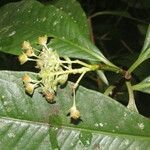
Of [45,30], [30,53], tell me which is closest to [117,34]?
[45,30]

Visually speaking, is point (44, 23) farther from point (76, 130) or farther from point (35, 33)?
point (76, 130)

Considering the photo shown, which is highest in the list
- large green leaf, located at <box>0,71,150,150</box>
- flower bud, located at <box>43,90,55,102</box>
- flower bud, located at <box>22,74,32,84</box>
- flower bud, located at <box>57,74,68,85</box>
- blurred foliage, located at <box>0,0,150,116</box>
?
flower bud, located at <box>22,74,32,84</box>

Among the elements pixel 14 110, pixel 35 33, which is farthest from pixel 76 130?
pixel 35 33

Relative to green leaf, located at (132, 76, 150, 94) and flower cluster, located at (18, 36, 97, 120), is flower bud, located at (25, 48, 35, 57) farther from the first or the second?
green leaf, located at (132, 76, 150, 94)

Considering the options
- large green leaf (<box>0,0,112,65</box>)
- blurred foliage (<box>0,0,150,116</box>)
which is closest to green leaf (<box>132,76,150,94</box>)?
large green leaf (<box>0,0,112,65</box>)

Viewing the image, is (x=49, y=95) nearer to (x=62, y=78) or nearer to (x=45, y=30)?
(x=62, y=78)

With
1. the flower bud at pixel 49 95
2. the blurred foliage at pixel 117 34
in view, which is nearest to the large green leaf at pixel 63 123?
the flower bud at pixel 49 95

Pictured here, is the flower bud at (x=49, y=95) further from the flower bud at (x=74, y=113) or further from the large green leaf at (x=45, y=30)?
the large green leaf at (x=45, y=30)
